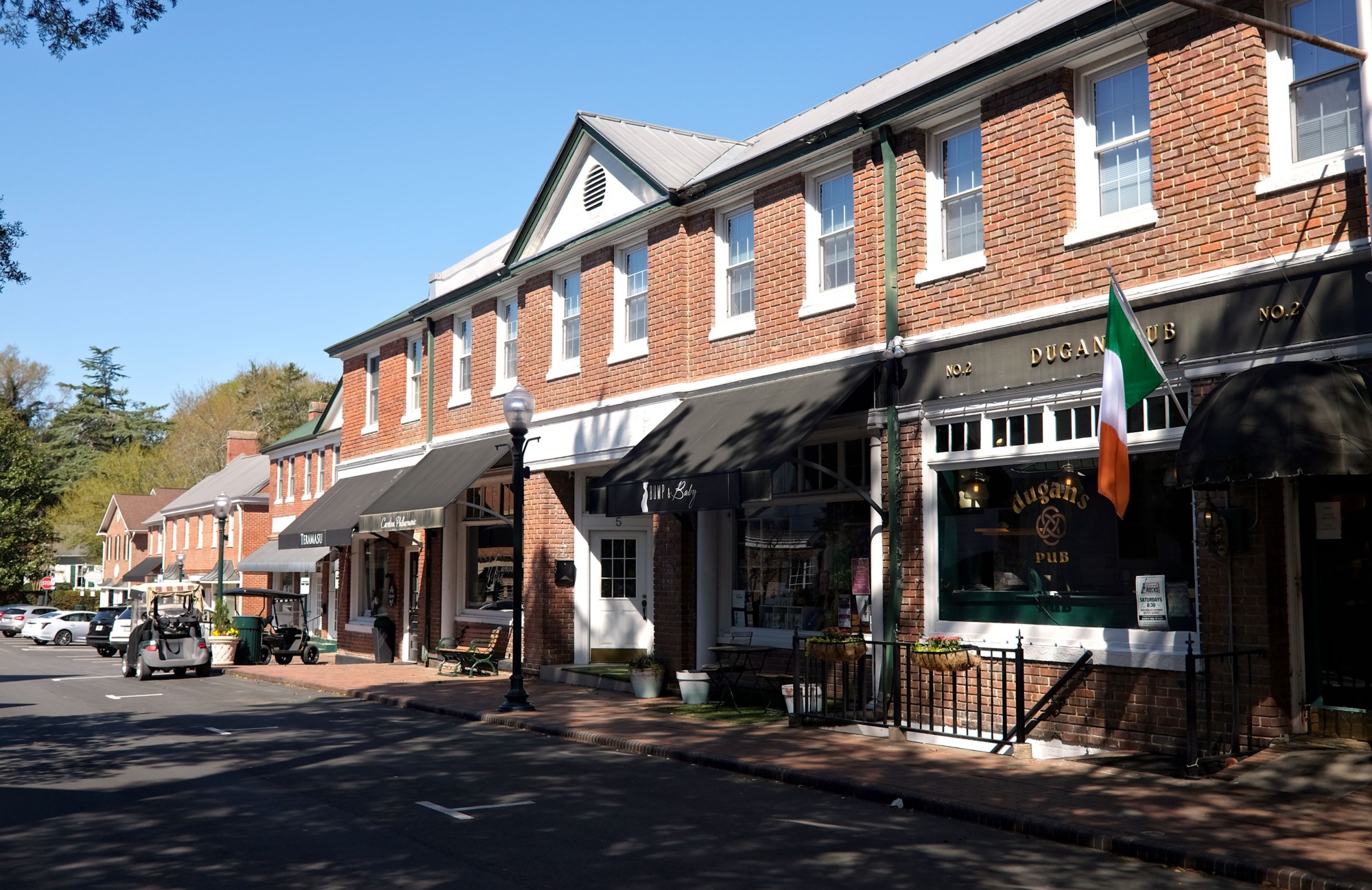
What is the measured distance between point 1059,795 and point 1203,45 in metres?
7.00

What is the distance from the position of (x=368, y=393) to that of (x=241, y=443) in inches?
1357

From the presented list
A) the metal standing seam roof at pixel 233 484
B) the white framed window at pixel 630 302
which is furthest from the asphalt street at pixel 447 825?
the metal standing seam roof at pixel 233 484

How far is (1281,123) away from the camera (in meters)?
10.9

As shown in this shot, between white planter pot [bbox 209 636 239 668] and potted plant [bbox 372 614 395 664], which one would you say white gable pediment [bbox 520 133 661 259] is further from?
white planter pot [bbox 209 636 239 668]

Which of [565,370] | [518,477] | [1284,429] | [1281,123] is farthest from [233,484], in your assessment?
[1284,429]

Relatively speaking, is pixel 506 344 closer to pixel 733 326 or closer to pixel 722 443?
pixel 733 326

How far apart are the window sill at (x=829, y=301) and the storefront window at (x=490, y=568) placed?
9506mm

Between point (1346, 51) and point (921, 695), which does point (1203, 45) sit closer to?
point (1346, 51)

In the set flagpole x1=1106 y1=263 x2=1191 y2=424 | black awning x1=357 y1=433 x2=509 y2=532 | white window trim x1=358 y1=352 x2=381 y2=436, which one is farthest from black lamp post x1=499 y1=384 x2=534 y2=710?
white window trim x1=358 y1=352 x2=381 y2=436

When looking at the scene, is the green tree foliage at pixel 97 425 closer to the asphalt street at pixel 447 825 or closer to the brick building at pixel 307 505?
the brick building at pixel 307 505

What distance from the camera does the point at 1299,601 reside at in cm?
1055

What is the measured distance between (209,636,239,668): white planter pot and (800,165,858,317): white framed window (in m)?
17.2

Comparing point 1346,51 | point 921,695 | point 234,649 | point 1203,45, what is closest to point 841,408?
point 921,695

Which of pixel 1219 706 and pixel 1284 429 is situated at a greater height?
pixel 1284 429
